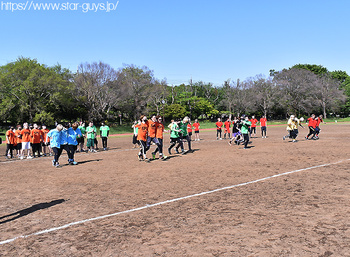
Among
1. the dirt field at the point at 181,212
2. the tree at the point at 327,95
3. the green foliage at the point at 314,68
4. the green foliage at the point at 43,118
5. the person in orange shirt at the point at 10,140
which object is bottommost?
the dirt field at the point at 181,212

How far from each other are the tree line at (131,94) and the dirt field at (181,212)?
3115 cm

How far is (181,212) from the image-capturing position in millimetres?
5582

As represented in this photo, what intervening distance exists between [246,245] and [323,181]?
188 inches

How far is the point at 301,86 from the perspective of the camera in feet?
248

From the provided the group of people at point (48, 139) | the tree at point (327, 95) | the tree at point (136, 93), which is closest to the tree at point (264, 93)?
the tree at point (327, 95)

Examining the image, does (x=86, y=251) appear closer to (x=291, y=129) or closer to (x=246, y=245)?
(x=246, y=245)

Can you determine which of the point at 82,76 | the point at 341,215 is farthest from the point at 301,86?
the point at 341,215

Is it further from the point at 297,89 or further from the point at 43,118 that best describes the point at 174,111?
the point at 297,89

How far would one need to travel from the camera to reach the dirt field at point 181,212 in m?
4.10

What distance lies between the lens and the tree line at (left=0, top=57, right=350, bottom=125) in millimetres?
46188

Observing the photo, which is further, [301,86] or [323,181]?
[301,86]

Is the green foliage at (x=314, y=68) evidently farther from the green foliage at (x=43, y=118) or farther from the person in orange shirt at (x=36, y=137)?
the person in orange shirt at (x=36, y=137)

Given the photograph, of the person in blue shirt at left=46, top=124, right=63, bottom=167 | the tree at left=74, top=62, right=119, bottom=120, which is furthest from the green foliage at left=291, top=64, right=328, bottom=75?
the person in blue shirt at left=46, top=124, right=63, bottom=167

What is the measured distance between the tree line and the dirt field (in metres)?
31.1
